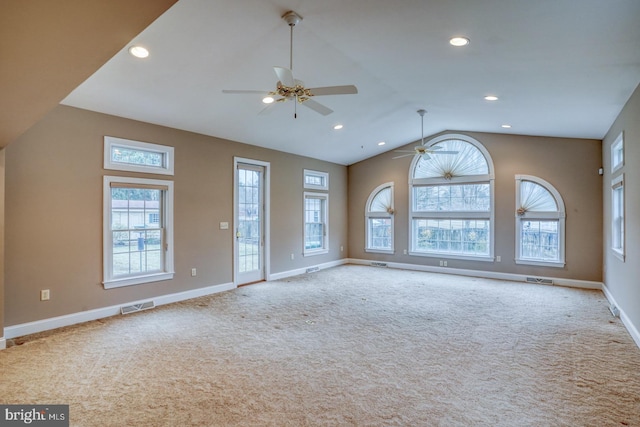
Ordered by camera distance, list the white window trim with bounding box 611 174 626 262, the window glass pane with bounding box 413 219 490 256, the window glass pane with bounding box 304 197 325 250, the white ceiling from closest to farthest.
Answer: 1. the white ceiling
2. the white window trim with bounding box 611 174 626 262
3. the window glass pane with bounding box 413 219 490 256
4. the window glass pane with bounding box 304 197 325 250

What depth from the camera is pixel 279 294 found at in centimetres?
595

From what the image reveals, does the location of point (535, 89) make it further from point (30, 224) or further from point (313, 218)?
point (30, 224)

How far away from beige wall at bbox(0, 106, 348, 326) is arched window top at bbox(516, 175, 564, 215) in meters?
5.91

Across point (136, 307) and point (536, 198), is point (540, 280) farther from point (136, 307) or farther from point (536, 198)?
point (136, 307)

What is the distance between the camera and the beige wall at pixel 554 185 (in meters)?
6.40

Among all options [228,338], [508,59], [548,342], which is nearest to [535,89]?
[508,59]

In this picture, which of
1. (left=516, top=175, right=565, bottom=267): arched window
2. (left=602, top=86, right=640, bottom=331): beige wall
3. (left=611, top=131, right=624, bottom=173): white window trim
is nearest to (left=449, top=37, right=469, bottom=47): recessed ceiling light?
(left=602, top=86, right=640, bottom=331): beige wall

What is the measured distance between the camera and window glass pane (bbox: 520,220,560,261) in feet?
22.4

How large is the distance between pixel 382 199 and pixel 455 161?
2.02 meters

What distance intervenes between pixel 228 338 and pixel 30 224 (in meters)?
2.65

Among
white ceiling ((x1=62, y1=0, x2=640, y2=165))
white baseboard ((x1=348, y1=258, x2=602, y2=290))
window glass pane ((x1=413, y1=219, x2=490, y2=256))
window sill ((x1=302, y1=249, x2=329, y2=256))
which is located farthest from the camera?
window sill ((x1=302, y1=249, x2=329, y2=256))

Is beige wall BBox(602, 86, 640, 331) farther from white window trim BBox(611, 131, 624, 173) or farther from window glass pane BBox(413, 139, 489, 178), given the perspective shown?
window glass pane BBox(413, 139, 489, 178)

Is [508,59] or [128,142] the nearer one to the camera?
[508,59]

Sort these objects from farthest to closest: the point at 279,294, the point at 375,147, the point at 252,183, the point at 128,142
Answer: the point at 375,147, the point at 252,183, the point at 279,294, the point at 128,142
